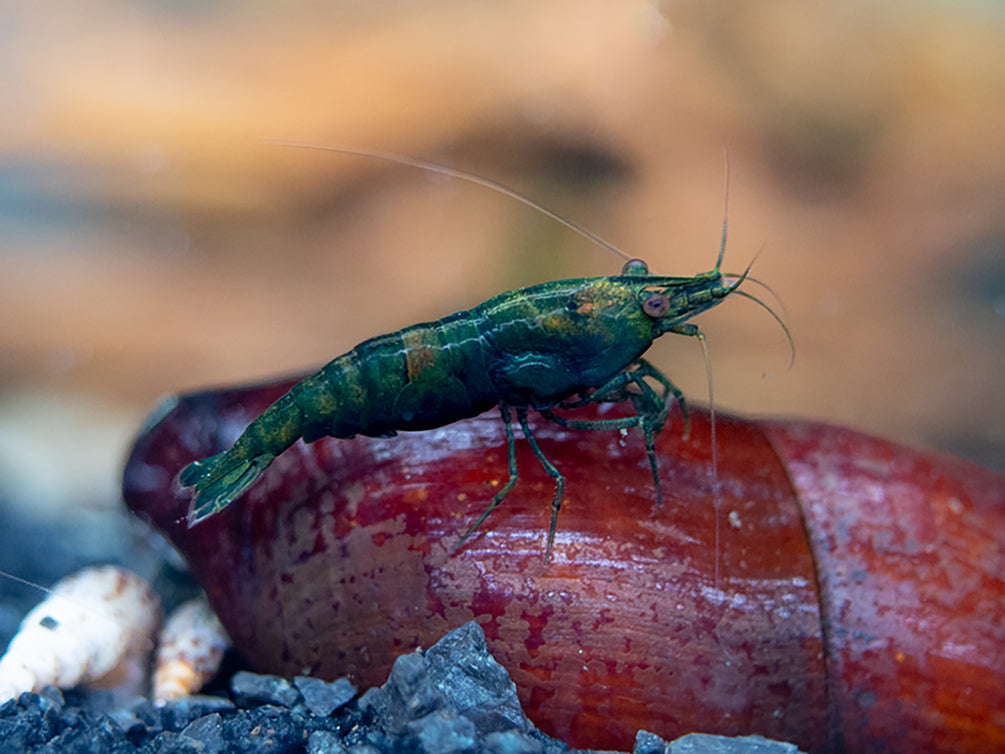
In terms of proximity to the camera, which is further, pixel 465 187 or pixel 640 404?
pixel 465 187

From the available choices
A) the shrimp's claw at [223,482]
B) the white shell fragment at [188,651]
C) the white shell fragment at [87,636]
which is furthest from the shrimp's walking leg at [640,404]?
the white shell fragment at [87,636]

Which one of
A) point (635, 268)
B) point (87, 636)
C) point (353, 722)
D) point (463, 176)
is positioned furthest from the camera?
point (463, 176)

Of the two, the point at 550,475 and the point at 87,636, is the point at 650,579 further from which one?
the point at 87,636

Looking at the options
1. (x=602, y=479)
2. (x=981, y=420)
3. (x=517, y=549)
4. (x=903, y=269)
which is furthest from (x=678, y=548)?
(x=981, y=420)

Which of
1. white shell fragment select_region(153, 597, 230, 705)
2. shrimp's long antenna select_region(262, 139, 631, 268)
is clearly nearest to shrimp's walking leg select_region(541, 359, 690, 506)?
shrimp's long antenna select_region(262, 139, 631, 268)

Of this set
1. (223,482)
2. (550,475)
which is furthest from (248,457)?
(550,475)

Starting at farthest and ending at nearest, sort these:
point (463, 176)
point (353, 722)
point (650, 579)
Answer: point (463, 176)
point (650, 579)
point (353, 722)
